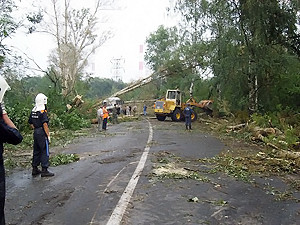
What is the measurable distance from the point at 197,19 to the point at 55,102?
13.2m

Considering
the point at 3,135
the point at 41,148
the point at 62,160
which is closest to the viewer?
the point at 3,135

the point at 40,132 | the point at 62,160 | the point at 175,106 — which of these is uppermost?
the point at 175,106

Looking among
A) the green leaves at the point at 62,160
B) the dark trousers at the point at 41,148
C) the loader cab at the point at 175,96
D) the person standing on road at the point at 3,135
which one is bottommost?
the green leaves at the point at 62,160

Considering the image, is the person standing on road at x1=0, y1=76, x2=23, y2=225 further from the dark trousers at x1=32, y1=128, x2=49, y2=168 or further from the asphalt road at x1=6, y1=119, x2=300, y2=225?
the dark trousers at x1=32, y1=128, x2=49, y2=168

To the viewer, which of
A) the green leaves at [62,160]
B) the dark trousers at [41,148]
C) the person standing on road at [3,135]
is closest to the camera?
the person standing on road at [3,135]

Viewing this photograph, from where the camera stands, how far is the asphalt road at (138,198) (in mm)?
4305

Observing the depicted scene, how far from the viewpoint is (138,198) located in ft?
16.8

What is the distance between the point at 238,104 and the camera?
20938 mm

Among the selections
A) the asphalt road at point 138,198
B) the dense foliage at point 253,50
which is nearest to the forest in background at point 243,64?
the dense foliage at point 253,50

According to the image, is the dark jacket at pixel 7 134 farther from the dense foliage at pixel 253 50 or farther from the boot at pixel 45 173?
the dense foliage at pixel 253 50

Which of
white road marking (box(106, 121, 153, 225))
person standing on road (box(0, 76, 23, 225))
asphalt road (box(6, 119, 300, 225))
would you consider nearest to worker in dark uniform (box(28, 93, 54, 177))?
asphalt road (box(6, 119, 300, 225))

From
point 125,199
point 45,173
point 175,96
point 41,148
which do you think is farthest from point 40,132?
point 175,96

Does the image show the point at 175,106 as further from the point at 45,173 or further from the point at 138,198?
the point at 138,198

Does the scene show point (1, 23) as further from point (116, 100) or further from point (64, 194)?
point (116, 100)
